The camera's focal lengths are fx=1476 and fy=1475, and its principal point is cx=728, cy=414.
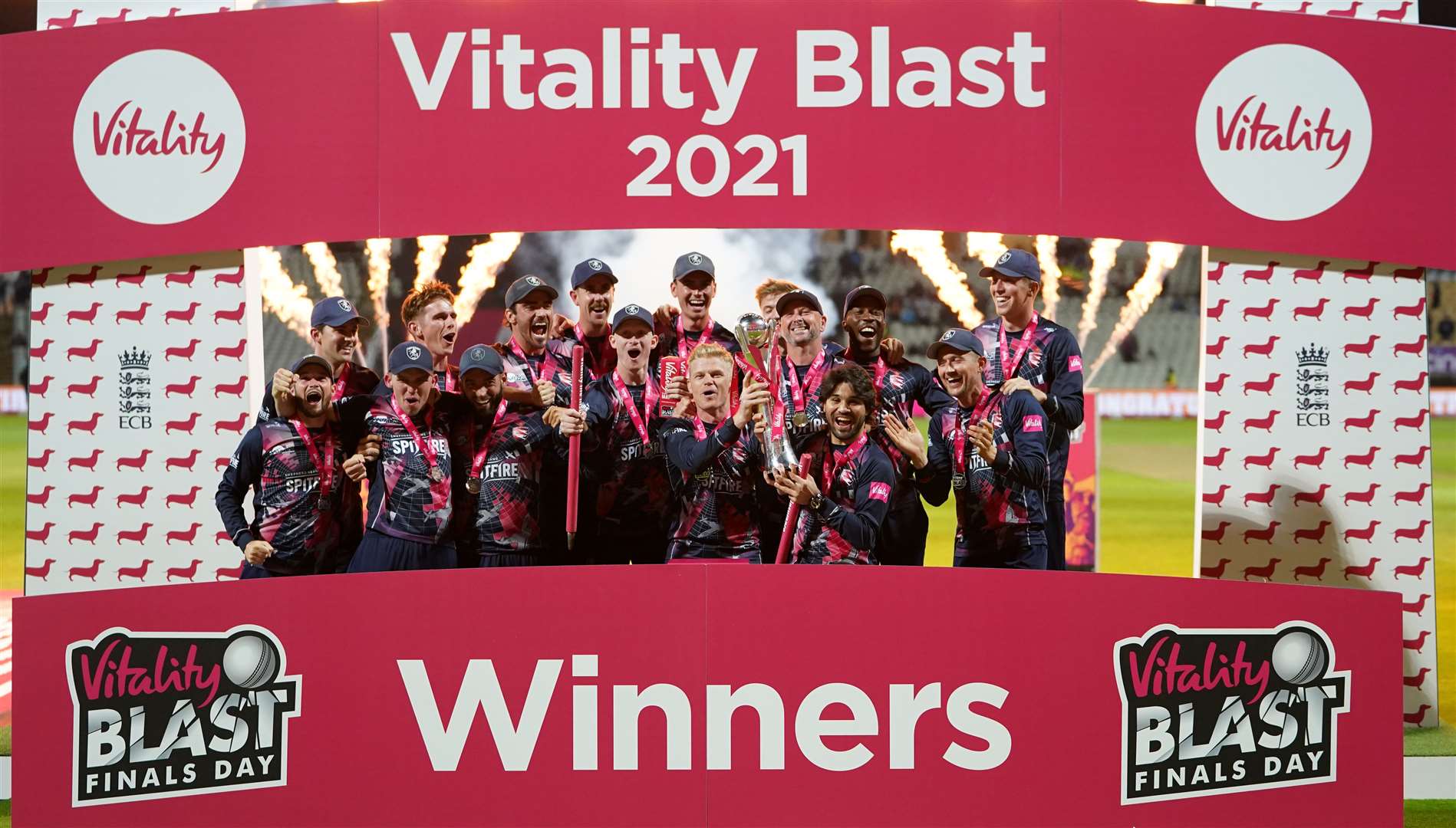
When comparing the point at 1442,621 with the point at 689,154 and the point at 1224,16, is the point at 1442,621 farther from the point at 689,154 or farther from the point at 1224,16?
the point at 689,154

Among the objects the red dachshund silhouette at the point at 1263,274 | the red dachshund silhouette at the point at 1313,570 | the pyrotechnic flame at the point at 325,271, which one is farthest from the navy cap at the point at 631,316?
the red dachshund silhouette at the point at 1313,570

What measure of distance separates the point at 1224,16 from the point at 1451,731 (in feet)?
13.6

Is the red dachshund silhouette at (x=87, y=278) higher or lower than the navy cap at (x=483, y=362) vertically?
higher

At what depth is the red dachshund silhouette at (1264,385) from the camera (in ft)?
25.4

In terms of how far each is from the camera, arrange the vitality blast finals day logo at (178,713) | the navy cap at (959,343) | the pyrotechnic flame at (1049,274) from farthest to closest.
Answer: the pyrotechnic flame at (1049,274)
the navy cap at (959,343)
the vitality blast finals day logo at (178,713)

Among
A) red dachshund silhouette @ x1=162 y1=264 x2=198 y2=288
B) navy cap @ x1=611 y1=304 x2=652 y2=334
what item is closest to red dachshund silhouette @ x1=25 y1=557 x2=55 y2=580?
red dachshund silhouette @ x1=162 y1=264 x2=198 y2=288

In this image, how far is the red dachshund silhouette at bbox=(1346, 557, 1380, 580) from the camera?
7902 mm

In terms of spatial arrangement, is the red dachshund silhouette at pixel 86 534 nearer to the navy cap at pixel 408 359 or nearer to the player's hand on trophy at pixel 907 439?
the navy cap at pixel 408 359

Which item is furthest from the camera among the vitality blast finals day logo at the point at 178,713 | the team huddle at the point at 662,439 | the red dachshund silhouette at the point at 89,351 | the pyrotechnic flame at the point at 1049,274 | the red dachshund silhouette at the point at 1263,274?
the pyrotechnic flame at the point at 1049,274

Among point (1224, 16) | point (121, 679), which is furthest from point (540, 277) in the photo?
point (1224, 16)

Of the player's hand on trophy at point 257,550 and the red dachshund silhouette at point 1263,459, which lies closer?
the player's hand on trophy at point 257,550

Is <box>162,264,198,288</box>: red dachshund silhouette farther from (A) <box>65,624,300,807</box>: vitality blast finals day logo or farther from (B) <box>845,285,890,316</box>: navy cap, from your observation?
(B) <box>845,285,890,316</box>: navy cap

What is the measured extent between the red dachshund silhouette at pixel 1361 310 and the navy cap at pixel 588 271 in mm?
3859

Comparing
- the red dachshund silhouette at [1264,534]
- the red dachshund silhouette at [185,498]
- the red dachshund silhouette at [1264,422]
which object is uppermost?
the red dachshund silhouette at [1264,422]
